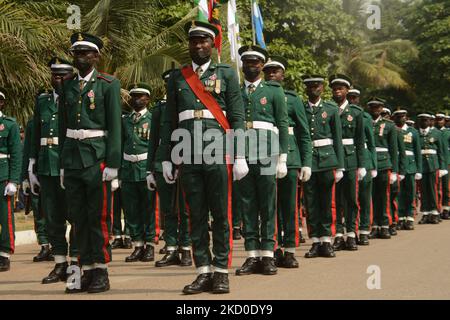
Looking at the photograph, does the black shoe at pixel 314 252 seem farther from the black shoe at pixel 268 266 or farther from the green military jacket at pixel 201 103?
the green military jacket at pixel 201 103

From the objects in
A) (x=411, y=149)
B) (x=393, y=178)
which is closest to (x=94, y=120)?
(x=393, y=178)

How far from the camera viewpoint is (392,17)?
161 feet

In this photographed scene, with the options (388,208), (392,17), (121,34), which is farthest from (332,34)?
(392,17)

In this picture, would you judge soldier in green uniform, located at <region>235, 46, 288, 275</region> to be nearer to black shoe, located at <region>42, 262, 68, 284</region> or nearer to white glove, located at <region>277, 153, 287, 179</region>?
white glove, located at <region>277, 153, 287, 179</region>

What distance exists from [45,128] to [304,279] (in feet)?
11.7

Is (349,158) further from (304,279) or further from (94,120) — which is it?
(94,120)

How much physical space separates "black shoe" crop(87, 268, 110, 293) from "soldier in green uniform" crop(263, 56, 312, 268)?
257 cm

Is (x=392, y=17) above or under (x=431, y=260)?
above

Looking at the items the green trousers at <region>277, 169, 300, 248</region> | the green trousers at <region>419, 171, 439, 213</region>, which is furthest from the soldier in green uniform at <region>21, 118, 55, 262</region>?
the green trousers at <region>419, 171, 439, 213</region>

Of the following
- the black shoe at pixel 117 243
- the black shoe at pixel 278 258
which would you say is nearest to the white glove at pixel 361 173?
the black shoe at pixel 278 258

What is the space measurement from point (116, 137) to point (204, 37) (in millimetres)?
1259

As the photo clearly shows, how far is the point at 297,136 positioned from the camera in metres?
9.90

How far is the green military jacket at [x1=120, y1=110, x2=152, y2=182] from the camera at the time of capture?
1113 cm
